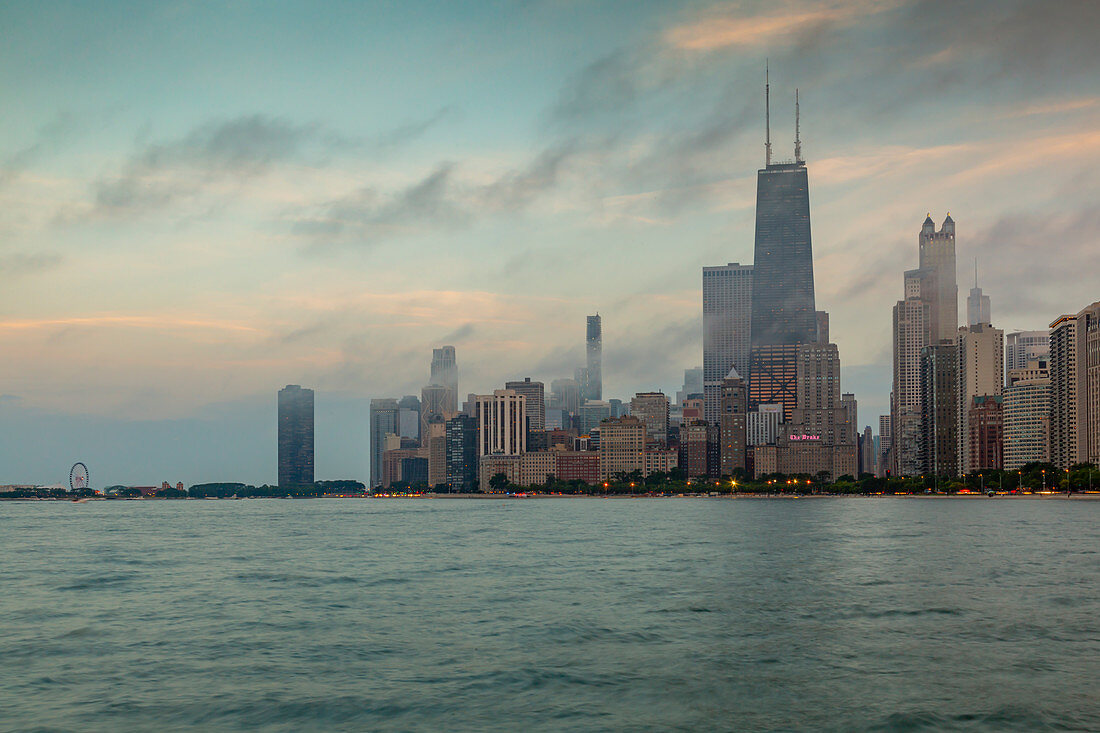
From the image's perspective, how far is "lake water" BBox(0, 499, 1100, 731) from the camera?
35781mm

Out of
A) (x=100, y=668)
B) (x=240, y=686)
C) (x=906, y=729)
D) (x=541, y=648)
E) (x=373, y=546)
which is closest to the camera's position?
(x=906, y=729)

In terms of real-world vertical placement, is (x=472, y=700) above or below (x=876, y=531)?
above

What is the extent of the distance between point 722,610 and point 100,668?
35305 millimetres

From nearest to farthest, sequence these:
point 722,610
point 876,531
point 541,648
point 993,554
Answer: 1. point 541,648
2. point 722,610
3. point 993,554
4. point 876,531

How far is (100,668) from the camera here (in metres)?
44.1

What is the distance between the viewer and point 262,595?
227ft

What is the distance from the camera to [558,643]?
4878 centimetres

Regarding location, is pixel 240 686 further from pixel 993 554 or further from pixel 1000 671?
pixel 993 554

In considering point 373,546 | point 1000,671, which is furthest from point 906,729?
point 373,546

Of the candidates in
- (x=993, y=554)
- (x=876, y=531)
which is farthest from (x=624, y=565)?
(x=876, y=531)

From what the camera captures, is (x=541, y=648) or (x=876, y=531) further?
(x=876, y=531)

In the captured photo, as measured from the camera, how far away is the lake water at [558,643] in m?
35.8

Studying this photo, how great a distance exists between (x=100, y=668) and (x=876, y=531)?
122489 mm

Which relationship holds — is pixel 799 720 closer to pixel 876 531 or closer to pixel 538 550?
pixel 538 550
